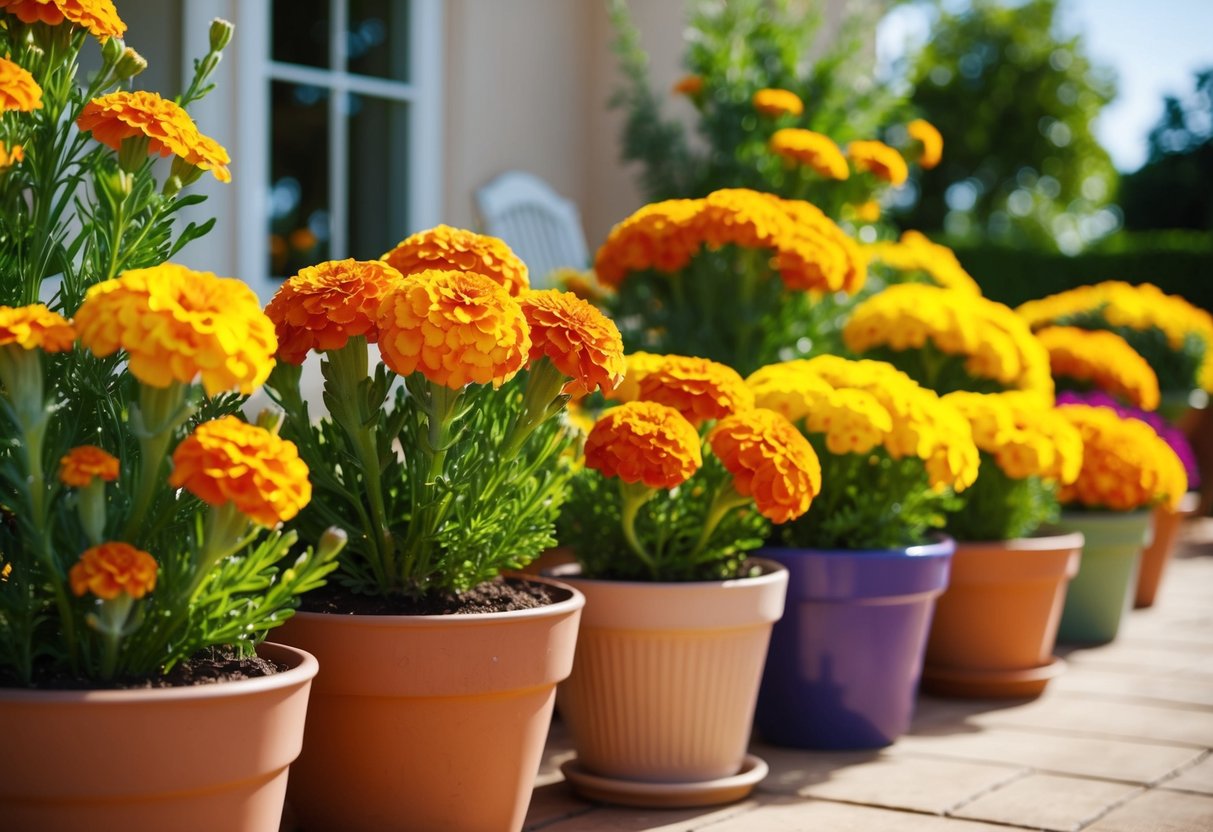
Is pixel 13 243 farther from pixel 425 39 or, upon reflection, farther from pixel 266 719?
pixel 425 39

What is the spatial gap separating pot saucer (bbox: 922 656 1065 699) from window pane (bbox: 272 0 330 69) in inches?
99.7

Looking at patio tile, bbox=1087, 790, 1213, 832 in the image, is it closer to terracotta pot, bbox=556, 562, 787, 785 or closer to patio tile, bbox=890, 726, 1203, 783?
patio tile, bbox=890, 726, 1203, 783

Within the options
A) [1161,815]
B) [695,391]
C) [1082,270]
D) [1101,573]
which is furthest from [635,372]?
[1082,270]

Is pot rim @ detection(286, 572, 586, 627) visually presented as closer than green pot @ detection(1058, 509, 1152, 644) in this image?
Yes

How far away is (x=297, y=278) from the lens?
1938mm

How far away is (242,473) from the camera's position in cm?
149

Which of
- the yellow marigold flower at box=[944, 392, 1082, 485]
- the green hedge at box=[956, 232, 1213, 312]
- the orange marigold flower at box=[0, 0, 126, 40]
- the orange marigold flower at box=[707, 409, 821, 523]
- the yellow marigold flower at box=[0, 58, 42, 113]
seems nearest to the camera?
the yellow marigold flower at box=[0, 58, 42, 113]

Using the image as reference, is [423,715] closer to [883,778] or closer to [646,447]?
[646,447]

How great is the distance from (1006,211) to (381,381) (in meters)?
36.7

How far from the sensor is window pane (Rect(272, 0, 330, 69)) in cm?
443

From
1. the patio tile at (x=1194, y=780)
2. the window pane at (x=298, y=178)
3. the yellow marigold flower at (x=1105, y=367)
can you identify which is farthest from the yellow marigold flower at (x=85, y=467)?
the yellow marigold flower at (x=1105, y=367)

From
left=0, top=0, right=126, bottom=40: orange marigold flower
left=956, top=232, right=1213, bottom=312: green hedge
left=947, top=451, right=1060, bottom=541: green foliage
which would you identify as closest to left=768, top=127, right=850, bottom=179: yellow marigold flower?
left=947, top=451, right=1060, bottom=541: green foliage

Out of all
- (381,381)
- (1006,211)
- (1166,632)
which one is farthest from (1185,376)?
(1006,211)

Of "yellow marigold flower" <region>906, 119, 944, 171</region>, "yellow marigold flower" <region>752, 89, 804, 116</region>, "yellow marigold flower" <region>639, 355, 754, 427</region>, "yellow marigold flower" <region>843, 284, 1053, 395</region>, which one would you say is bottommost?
"yellow marigold flower" <region>639, 355, 754, 427</region>
